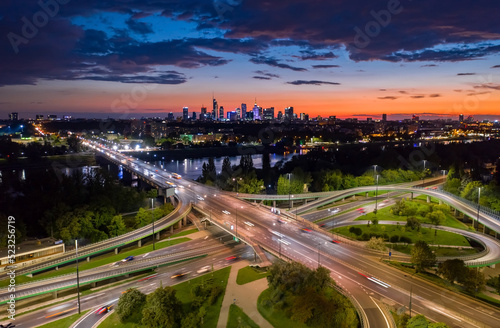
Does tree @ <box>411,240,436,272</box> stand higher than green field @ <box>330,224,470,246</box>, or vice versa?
tree @ <box>411,240,436,272</box>

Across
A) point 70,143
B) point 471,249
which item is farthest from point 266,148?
point 471,249

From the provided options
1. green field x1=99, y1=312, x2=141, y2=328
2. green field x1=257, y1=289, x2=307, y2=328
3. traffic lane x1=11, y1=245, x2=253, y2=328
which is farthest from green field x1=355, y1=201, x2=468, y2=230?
green field x1=99, y1=312, x2=141, y2=328

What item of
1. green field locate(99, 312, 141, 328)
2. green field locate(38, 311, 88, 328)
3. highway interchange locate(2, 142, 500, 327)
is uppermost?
highway interchange locate(2, 142, 500, 327)

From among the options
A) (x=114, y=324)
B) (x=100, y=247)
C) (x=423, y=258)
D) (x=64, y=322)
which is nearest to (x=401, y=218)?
(x=423, y=258)

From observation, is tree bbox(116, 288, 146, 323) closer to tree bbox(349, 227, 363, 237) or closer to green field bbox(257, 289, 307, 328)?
green field bbox(257, 289, 307, 328)

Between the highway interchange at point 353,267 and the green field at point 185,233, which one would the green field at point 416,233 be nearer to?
the highway interchange at point 353,267

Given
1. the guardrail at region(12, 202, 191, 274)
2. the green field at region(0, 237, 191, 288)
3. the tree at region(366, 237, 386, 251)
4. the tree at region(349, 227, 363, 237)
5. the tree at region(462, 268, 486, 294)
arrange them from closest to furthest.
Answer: the tree at region(462, 268, 486, 294)
the green field at region(0, 237, 191, 288)
the guardrail at region(12, 202, 191, 274)
the tree at region(366, 237, 386, 251)
the tree at region(349, 227, 363, 237)

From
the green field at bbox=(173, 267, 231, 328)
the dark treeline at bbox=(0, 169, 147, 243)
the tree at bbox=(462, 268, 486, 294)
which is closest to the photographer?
the green field at bbox=(173, 267, 231, 328)
